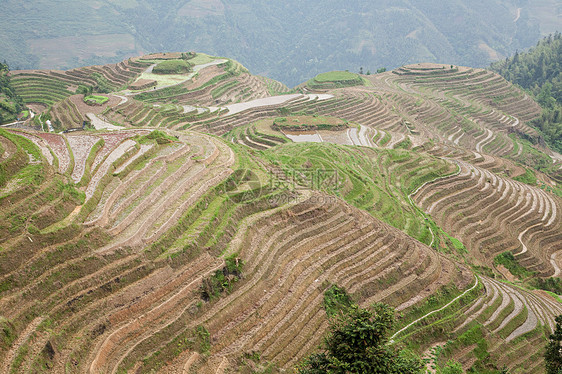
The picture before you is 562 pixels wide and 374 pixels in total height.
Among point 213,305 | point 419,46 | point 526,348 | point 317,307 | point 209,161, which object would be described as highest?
point 419,46

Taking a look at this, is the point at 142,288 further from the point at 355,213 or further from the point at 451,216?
the point at 451,216

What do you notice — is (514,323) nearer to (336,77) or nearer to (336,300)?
(336,300)

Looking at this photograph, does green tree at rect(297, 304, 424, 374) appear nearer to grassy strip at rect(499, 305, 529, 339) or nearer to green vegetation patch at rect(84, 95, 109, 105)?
grassy strip at rect(499, 305, 529, 339)

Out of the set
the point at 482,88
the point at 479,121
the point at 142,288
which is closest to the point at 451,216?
the point at 142,288

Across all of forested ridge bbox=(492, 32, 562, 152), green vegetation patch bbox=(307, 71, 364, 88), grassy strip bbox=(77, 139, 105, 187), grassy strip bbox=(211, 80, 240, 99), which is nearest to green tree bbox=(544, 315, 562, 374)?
grassy strip bbox=(77, 139, 105, 187)

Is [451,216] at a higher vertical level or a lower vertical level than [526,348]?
higher

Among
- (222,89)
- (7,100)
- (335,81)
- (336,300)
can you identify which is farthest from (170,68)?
(336,300)

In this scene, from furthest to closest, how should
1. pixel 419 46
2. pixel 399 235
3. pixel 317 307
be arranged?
pixel 419 46
pixel 399 235
pixel 317 307
